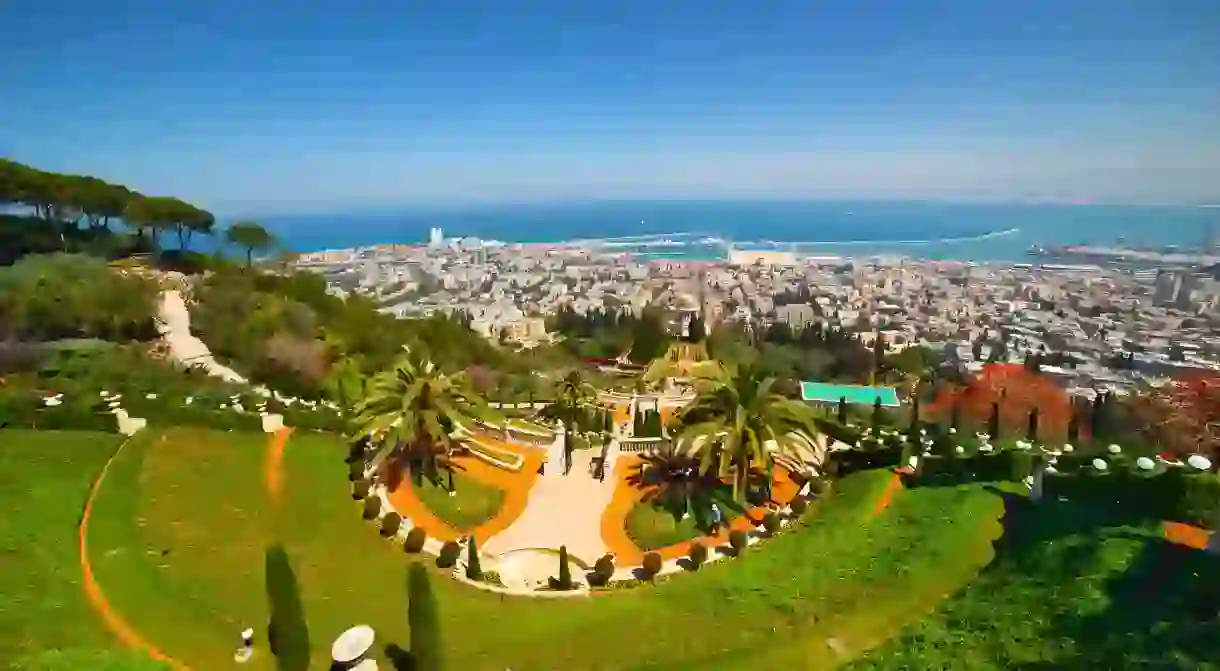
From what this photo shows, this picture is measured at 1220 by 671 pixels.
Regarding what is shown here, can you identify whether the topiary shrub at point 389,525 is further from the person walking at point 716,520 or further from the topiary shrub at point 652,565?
the person walking at point 716,520

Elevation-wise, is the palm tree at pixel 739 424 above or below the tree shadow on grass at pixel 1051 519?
above

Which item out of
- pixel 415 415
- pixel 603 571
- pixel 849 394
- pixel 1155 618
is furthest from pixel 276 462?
pixel 849 394

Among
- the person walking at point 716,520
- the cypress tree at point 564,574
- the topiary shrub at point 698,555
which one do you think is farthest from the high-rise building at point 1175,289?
the cypress tree at point 564,574

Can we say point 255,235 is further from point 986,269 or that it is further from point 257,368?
point 986,269

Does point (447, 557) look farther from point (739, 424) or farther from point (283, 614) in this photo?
point (739, 424)

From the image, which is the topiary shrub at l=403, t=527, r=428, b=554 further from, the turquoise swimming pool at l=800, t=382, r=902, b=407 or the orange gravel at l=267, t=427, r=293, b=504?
the turquoise swimming pool at l=800, t=382, r=902, b=407

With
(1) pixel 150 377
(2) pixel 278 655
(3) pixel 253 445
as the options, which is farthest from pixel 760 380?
(1) pixel 150 377

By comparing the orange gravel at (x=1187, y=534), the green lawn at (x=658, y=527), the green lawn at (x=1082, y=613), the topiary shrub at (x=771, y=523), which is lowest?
the green lawn at (x=658, y=527)
